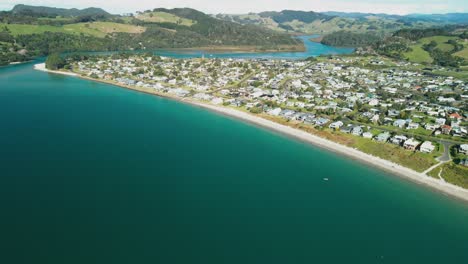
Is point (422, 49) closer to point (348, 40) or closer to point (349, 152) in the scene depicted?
point (348, 40)

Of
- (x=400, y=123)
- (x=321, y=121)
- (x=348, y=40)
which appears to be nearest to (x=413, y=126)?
(x=400, y=123)

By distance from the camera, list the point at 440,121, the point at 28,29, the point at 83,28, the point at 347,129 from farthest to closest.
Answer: the point at 83,28 → the point at 28,29 → the point at 440,121 → the point at 347,129

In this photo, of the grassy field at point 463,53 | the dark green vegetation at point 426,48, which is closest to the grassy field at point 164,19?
the dark green vegetation at point 426,48

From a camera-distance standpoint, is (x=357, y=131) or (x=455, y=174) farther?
(x=357, y=131)

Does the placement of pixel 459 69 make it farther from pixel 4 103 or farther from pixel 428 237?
pixel 4 103

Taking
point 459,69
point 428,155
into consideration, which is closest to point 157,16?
point 459,69

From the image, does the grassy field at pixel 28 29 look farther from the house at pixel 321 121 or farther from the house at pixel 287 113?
the house at pixel 321 121
